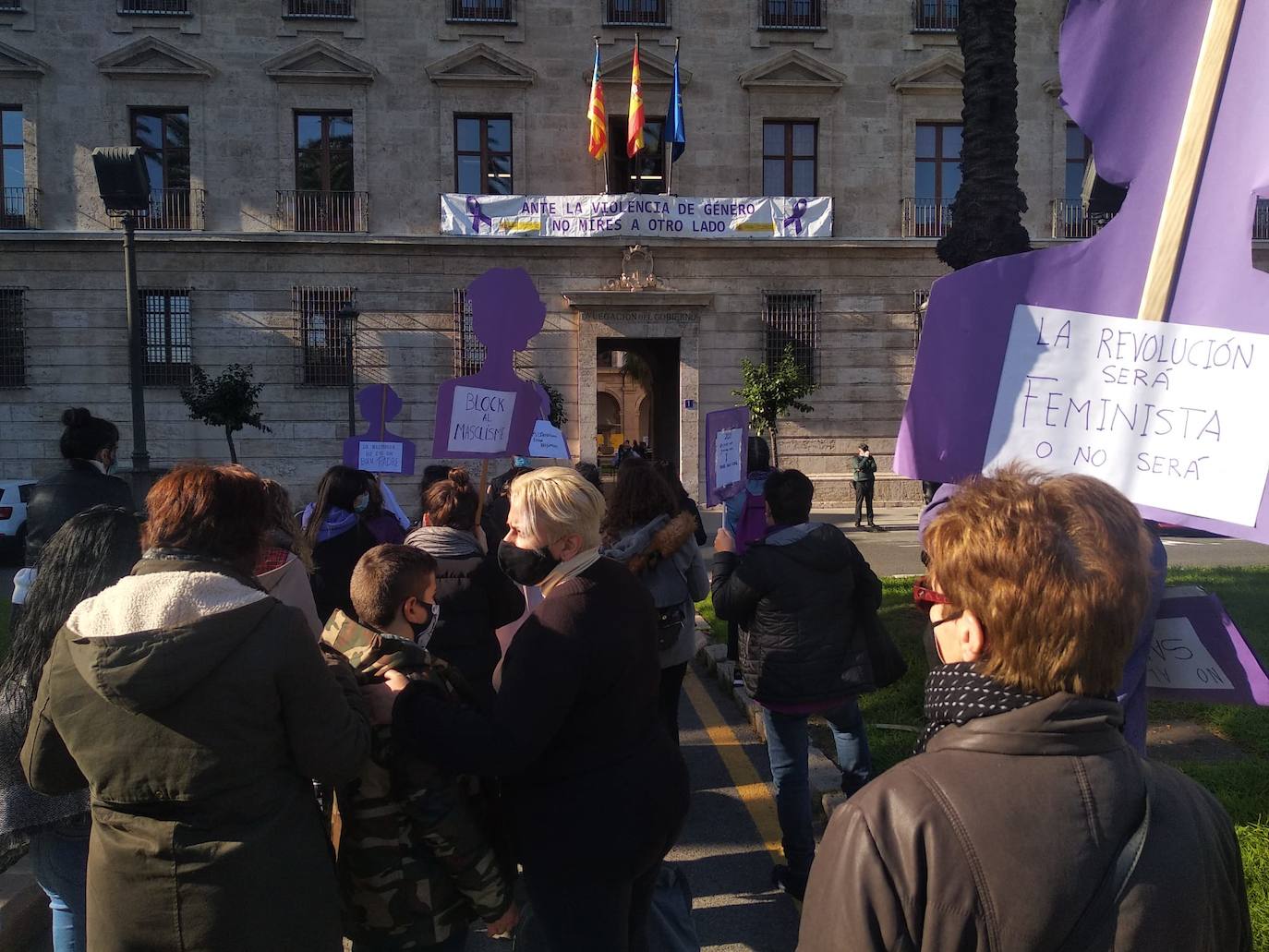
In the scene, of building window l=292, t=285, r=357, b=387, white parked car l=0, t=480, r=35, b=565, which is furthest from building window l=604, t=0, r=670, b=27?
white parked car l=0, t=480, r=35, b=565

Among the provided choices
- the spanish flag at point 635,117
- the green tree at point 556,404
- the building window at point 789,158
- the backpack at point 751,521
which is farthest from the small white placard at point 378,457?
the building window at point 789,158

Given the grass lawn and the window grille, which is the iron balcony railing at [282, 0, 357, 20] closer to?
the window grille

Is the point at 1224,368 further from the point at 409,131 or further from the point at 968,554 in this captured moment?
the point at 409,131

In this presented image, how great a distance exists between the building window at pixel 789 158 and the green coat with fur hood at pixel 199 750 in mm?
21684

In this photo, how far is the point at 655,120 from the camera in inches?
872

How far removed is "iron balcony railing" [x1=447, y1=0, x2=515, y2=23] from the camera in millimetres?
21375

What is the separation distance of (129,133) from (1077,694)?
2456 centimetres

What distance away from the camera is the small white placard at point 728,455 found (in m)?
6.70

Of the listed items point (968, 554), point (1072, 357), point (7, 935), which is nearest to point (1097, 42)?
point (1072, 357)

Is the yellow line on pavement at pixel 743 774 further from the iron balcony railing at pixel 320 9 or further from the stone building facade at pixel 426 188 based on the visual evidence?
the iron balcony railing at pixel 320 9

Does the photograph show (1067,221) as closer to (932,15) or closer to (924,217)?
(924,217)

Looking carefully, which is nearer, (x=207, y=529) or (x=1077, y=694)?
(x=1077, y=694)

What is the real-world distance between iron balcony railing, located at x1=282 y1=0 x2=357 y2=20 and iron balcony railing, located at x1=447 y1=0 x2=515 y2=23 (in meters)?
2.36

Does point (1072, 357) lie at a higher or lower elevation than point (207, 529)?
higher
